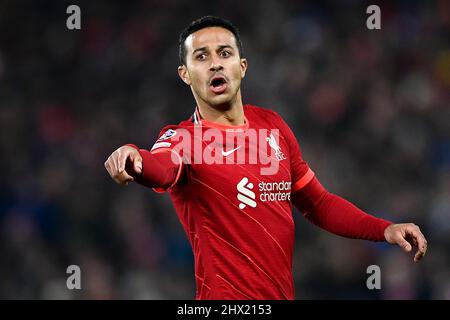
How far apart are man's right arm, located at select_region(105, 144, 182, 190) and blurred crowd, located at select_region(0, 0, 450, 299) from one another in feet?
12.7

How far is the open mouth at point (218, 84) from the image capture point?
3754 mm

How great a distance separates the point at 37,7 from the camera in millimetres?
9570

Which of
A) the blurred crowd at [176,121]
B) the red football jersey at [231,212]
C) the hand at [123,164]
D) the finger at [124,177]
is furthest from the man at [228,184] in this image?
the blurred crowd at [176,121]

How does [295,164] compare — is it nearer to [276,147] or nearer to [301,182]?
[301,182]

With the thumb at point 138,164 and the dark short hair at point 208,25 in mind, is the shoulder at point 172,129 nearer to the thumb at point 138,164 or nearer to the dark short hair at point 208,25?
the dark short hair at point 208,25

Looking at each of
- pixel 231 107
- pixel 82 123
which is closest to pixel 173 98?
pixel 82 123

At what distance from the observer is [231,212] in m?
3.58

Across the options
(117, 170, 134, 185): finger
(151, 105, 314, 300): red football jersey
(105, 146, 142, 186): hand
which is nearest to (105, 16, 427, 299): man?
(151, 105, 314, 300): red football jersey

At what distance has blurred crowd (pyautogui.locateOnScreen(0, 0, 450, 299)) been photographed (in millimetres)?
7227

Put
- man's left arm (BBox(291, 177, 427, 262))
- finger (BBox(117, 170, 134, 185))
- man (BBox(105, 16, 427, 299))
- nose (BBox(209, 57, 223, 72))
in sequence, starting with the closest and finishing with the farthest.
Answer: finger (BBox(117, 170, 134, 185)), man (BBox(105, 16, 427, 299)), nose (BBox(209, 57, 223, 72)), man's left arm (BBox(291, 177, 427, 262))

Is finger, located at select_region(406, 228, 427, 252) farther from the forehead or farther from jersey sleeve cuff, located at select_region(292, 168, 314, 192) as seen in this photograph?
the forehead

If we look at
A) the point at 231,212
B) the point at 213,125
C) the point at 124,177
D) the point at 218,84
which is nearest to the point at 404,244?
the point at 231,212

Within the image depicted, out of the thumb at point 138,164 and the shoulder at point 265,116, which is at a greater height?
the shoulder at point 265,116

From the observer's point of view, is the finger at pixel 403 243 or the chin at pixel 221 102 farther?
the chin at pixel 221 102
